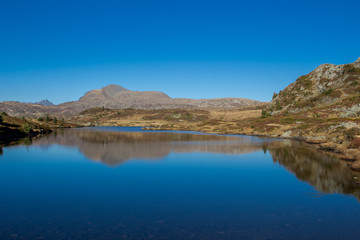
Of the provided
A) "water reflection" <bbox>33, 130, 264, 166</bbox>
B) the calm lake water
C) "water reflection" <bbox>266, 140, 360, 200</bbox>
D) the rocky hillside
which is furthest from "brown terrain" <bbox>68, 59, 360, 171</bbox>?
"water reflection" <bbox>33, 130, 264, 166</bbox>

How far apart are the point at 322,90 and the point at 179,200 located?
16302cm

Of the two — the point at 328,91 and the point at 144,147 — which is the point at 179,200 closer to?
the point at 144,147

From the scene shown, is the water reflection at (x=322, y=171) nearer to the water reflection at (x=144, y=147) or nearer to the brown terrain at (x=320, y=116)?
the brown terrain at (x=320, y=116)

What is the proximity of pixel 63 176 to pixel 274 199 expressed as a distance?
2684 cm

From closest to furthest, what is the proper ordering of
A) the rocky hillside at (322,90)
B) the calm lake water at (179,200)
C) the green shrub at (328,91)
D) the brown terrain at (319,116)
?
the calm lake water at (179,200) < the brown terrain at (319,116) < the rocky hillside at (322,90) < the green shrub at (328,91)

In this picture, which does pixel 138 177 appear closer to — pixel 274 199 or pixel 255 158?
pixel 274 199

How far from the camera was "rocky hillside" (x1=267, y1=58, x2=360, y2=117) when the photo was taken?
135 metres

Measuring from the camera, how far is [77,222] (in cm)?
1933

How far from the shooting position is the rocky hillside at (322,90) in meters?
135

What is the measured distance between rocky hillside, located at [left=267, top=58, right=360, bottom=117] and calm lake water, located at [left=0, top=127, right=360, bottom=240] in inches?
3561

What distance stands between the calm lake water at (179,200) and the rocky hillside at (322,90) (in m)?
90.5

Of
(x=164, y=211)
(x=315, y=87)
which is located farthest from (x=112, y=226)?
(x=315, y=87)

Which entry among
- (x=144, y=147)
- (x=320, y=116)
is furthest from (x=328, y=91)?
(x=144, y=147)

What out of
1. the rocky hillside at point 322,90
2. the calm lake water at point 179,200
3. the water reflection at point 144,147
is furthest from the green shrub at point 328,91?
the calm lake water at point 179,200
